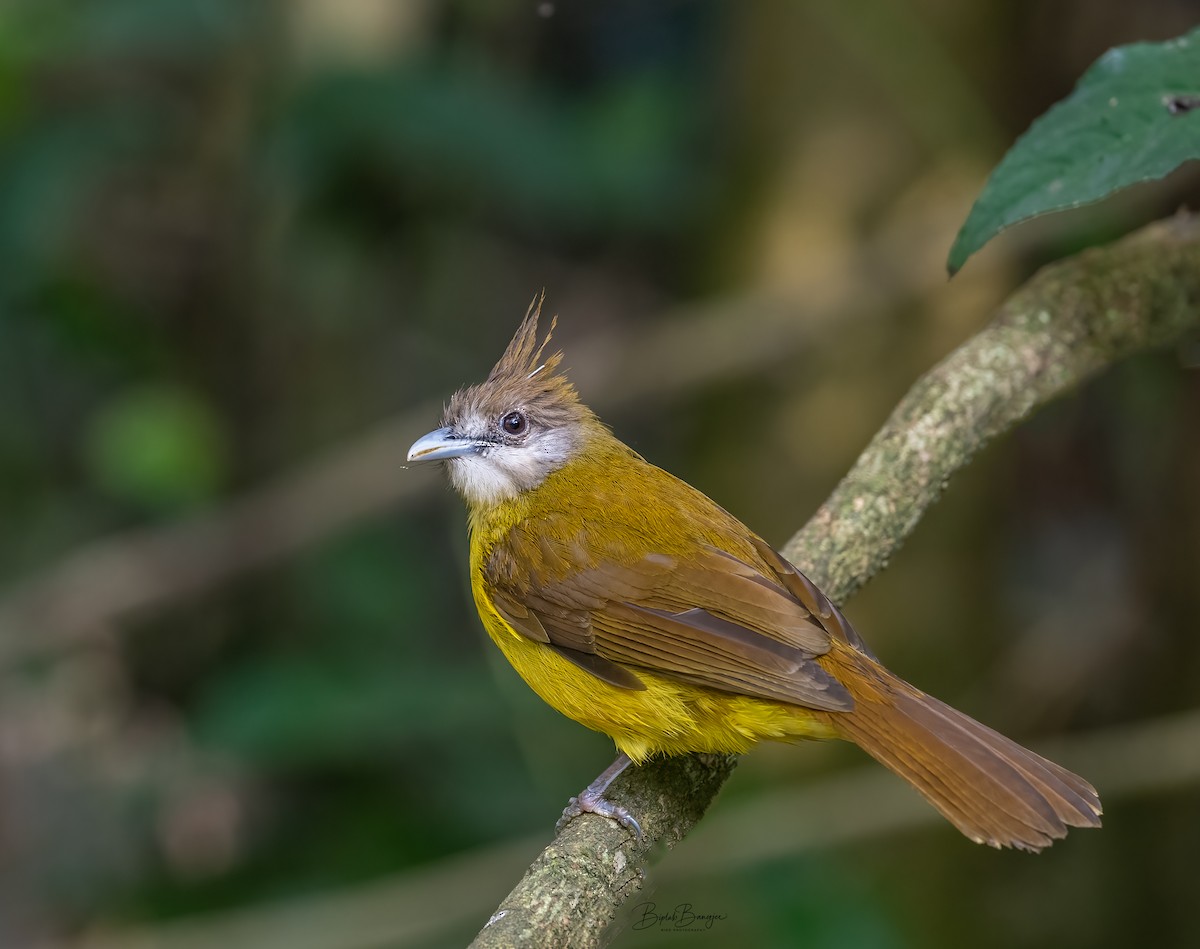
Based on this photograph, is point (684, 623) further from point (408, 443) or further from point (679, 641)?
point (408, 443)

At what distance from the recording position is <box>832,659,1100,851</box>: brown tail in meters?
2.45

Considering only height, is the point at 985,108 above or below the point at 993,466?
above

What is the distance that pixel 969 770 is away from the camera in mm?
2561

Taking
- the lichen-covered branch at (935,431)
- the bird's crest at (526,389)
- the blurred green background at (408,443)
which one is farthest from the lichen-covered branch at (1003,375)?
the bird's crest at (526,389)

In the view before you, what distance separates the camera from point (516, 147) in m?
4.95

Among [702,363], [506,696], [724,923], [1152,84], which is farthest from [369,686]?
[1152,84]

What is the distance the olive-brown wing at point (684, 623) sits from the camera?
9.00 ft

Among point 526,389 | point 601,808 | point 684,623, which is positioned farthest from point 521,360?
point 601,808

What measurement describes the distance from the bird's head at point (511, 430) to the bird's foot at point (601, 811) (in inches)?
39.0

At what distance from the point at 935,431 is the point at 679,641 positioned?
2.38 ft

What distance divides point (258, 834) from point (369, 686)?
79cm

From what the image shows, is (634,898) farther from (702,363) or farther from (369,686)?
(702,363)

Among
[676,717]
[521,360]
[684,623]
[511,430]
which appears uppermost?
[521,360]

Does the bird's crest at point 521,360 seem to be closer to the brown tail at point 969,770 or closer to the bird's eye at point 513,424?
the bird's eye at point 513,424
